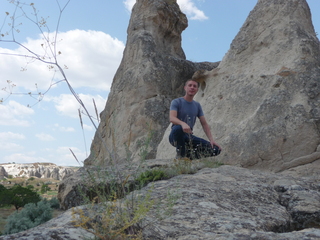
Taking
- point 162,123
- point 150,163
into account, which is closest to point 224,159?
point 150,163

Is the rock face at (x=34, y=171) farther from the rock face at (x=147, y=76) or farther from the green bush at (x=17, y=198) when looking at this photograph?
the green bush at (x=17, y=198)

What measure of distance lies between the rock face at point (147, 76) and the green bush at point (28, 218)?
333 centimetres

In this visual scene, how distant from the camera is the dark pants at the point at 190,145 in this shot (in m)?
5.94

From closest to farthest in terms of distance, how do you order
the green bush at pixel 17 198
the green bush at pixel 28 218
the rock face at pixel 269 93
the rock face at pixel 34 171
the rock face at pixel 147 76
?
the green bush at pixel 28 218 → the rock face at pixel 269 93 → the green bush at pixel 17 198 → the rock face at pixel 147 76 → the rock face at pixel 34 171

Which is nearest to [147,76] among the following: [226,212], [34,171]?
[226,212]

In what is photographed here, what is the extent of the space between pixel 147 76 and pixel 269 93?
572cm

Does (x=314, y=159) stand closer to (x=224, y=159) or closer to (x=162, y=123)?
(x=224, y=159)

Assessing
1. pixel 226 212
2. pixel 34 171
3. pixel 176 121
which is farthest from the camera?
pixel 34 171

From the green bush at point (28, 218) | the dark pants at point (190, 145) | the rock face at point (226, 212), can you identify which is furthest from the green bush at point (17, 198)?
the rock face at point (226, 212)

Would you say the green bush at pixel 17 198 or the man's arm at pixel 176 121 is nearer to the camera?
the man's arm at pixel 176 121

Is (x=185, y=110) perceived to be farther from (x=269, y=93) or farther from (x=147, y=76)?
(x=147, y=76)

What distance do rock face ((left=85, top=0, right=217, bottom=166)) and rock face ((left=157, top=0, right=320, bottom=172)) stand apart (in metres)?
3.07

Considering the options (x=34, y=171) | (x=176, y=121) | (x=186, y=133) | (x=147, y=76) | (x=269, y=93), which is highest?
(x=147, y=76)

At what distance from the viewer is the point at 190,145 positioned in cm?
591
